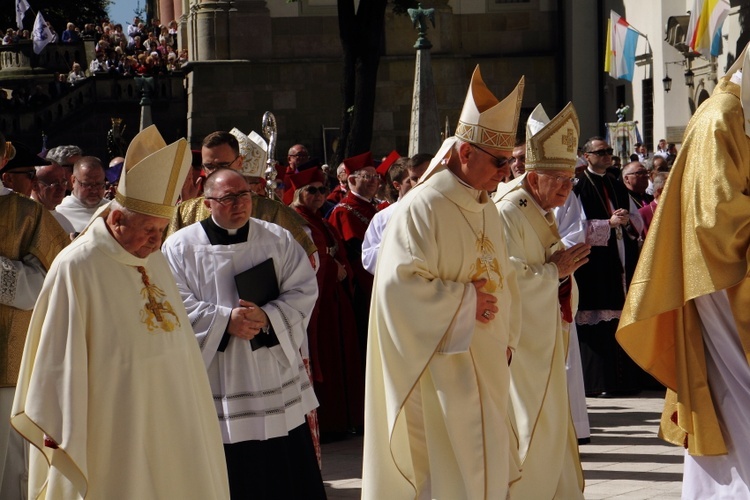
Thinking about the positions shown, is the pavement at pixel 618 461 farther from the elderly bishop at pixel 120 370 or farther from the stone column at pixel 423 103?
the stone column at pixel 423 103

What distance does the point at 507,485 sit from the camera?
262 inches

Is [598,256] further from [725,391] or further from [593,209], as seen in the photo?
[725,391]

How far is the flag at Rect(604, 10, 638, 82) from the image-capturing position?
95.0ft

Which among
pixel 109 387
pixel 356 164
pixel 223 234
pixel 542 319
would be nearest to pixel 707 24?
pixel 356 164

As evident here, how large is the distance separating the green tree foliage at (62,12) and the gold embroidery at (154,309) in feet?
151

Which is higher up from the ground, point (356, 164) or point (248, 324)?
point (356, 164)

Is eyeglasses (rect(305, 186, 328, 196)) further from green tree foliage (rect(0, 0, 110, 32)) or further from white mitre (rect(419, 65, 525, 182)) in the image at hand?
green tree foliage (rect(0, 0, 110, 32))

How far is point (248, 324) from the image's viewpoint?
6805mm

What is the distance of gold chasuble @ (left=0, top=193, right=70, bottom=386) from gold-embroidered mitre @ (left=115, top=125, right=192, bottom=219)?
58.4 inches

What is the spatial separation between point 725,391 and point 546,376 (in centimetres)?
165

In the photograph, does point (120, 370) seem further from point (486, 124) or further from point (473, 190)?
point (486, 124)

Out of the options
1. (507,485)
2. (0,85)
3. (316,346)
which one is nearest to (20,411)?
(507,485)

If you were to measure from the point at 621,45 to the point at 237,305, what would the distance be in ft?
76.7

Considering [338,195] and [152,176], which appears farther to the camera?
[338,195]
